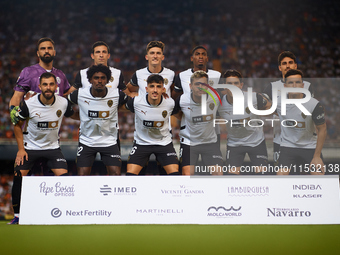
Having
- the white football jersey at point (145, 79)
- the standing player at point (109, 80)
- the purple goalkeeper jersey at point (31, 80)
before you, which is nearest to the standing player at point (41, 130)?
the purple goalkeeper jersey at point (31, 80)

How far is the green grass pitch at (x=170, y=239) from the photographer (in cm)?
383

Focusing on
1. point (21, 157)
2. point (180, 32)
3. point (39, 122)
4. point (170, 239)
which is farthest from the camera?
point (180, 32)

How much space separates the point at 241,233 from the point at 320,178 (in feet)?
4.49

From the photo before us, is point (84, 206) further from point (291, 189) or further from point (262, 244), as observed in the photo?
point (291, 189)

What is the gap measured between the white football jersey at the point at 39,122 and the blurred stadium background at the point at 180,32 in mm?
9086

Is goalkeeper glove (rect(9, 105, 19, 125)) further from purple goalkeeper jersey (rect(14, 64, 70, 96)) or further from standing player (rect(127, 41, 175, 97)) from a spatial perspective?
standing player (rect(127, 41, 175, 97))

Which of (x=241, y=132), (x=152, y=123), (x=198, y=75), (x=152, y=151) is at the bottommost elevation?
(x=152, y=151)

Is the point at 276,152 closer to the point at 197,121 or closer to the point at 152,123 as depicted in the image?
the point at 197,121

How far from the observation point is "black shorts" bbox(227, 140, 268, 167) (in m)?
5.80

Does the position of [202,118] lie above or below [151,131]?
above

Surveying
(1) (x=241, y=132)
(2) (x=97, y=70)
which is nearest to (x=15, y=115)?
(2) (x=97, y=70)

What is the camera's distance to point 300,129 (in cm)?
577

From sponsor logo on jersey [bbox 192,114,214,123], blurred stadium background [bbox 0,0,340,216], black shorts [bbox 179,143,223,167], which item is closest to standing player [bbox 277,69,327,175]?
black shorts [bbox 179,143,223,167]

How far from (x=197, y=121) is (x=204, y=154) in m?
0.52
